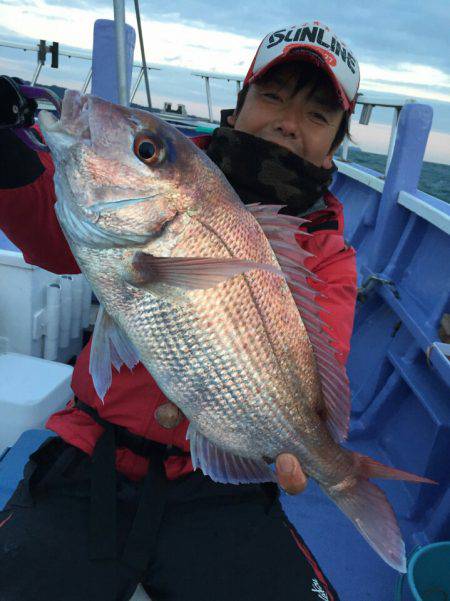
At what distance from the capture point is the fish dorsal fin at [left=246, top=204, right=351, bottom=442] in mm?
1755

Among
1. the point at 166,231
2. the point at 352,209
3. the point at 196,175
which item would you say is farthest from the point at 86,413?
the point at 352,209

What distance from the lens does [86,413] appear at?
2258 millimetres

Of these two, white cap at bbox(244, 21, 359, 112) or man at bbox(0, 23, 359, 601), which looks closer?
man at bbox(0, 23, 359, 601)

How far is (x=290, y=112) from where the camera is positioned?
237 cm

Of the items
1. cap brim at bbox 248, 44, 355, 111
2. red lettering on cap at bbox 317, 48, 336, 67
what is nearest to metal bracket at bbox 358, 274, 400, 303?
cap brim at bbox 248, 44, 355, 111

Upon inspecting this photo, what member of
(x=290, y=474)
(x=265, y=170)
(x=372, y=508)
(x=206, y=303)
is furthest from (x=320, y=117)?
(x=372, y=508)

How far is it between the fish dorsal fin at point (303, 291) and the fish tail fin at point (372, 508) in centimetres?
22

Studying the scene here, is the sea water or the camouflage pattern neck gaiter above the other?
the camouflage pattern neck gaiter

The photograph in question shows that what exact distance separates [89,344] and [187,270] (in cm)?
92

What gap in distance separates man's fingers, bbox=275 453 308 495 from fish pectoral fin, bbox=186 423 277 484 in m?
0.09

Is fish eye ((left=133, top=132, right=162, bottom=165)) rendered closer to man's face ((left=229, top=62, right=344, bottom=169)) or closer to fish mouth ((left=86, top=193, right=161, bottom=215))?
fish mouth ((left=86, top=193, right=161, bottom=215))

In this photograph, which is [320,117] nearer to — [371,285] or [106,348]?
[106,348]

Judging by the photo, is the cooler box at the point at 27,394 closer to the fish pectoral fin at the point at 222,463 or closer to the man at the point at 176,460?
the man at the point at 176,460

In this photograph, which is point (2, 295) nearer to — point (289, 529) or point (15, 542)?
point (15, 542)
